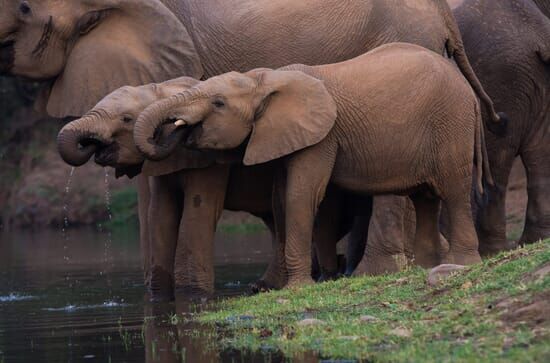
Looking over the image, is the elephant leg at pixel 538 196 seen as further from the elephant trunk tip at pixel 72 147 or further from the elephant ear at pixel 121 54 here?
the elephant trunk tip at pixel 72 147

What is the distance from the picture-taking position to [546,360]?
6.48 meters

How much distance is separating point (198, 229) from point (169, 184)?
21.7 inches

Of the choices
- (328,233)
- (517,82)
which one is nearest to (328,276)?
(328,233)

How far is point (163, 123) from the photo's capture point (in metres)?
10.5

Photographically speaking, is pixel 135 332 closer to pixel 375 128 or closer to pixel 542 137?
pixel 375 128

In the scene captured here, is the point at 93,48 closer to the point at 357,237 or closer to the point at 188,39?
the point at 188,39

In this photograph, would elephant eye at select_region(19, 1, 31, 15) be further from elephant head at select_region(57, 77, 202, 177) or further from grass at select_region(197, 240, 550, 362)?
grass at select_region(197, 240, 550, 362)

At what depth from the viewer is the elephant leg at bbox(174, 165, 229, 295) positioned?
11.2 metres

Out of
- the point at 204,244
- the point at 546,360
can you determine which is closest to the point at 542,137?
the point at 204,244

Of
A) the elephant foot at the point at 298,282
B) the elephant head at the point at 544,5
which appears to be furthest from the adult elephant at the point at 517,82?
the elephant foot at the point at 298,282

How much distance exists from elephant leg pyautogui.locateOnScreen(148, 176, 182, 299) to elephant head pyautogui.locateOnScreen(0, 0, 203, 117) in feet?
2.83

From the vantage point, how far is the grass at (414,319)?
7027mm

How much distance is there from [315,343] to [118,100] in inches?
144

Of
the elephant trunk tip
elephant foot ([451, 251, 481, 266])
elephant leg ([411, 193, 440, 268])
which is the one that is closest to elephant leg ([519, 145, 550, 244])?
elephant leg ([411, 193, 440, 268])
